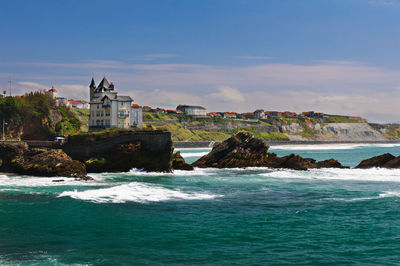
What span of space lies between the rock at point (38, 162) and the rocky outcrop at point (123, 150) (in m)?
3.27

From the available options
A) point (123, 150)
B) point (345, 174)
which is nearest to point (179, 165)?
point (123, 150)

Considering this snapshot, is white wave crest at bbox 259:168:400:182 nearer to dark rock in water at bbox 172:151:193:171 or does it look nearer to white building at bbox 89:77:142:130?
dark rock in water at bbox 172:151:193:171

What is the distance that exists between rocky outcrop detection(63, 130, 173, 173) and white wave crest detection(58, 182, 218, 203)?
57.2 ft


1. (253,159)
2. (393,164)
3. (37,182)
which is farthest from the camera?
(253,159)

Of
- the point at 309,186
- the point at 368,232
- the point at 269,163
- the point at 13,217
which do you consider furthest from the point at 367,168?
the point at 13,217

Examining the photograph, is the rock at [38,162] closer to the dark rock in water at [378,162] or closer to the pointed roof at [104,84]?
the pointed roof at [104,84]

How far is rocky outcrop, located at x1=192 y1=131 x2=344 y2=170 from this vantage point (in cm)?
6975

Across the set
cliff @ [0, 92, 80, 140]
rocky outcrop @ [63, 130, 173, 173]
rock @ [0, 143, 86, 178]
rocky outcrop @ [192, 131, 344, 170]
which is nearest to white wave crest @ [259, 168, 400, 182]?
rocky outcrop @ [192, 131, 344, 170]

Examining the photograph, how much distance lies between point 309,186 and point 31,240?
31539 millimetres

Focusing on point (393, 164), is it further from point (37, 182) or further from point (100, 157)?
point (37, 182)

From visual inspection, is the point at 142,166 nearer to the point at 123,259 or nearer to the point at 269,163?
the point at 269,163

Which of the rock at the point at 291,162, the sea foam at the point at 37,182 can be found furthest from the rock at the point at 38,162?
the rock at the point at 291,162

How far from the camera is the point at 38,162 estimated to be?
54.3m

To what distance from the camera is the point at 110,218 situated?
1107 inches
